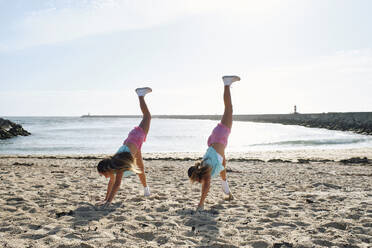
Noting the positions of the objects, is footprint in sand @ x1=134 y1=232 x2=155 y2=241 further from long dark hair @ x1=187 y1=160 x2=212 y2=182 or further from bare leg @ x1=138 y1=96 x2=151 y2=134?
bare leg @ x1=138 y1=96 x2=151 y2=134

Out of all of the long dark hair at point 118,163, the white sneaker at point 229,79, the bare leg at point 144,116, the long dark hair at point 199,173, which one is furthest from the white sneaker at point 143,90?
the long dark hair at point 199,173

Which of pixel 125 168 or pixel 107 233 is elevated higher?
pixel 125 168

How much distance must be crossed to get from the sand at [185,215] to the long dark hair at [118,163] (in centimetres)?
71

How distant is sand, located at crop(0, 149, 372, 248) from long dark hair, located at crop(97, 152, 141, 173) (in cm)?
71

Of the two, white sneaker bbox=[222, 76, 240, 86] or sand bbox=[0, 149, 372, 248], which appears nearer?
sand bbox=[0, 149, 372, 248]

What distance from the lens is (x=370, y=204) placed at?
5227 mm

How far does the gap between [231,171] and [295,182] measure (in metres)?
2.40

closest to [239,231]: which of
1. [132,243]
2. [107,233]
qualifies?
[132,243]

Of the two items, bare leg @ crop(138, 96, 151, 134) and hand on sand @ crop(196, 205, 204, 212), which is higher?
bare leg @ crop(138, 96, 151, 134)

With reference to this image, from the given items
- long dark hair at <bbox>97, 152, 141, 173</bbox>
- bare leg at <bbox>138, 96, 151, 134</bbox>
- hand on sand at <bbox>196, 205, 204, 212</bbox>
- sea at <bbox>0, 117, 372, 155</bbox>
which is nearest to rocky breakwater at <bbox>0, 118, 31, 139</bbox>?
sea at <bbox>0, 117, 372, 155</bbox>

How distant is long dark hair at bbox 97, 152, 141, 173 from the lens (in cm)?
505

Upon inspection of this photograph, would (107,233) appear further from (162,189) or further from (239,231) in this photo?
(162,189)

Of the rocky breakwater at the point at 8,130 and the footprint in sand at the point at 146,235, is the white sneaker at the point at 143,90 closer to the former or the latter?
the footprint in sand at the point at 146,235

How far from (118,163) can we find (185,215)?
1.43 metres
